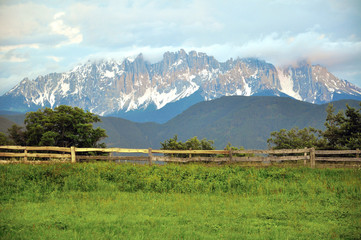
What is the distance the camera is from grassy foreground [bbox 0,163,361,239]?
36.6 feet

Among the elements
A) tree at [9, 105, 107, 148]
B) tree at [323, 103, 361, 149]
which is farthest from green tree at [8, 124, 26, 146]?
tree at [323, 103, 361, 149]

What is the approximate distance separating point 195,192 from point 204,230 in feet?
19.5

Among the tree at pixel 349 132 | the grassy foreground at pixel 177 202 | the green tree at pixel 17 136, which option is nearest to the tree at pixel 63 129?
the green tree at pixel 17 136

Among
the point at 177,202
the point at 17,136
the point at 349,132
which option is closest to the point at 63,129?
the point at 17,136

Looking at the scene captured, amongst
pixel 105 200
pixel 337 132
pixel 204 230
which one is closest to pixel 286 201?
pixel 204 230

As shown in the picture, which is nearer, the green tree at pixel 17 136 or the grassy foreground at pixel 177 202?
the grassy foreground at pixel 177 202

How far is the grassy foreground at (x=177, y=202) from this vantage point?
1115 centimetres

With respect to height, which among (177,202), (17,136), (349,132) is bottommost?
(177,202)

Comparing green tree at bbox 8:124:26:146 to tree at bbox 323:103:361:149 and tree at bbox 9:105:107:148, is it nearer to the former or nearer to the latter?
tree at bbox 9:105:107:148

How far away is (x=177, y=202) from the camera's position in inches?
593

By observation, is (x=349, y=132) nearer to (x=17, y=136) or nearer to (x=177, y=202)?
(x=177, y=202)

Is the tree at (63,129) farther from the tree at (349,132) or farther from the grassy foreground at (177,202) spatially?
the grassy foreground at (177,202)

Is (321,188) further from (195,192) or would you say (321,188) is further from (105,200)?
(105,200)

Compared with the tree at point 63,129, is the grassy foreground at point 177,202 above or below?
below
